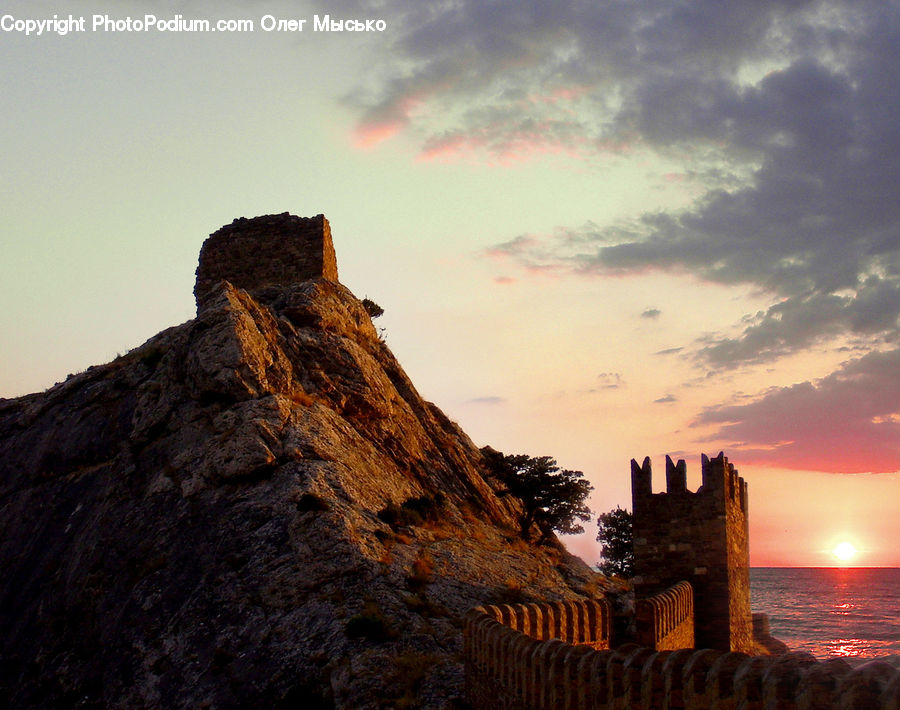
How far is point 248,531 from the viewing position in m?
29.7

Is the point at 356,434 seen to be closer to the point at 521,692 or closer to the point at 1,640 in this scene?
the point at 1,640

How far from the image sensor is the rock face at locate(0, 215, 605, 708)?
24812 millimetres

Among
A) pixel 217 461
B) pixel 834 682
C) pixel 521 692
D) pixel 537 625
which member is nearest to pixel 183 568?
pixel 217 461

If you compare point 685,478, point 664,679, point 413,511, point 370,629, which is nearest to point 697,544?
point 685,478

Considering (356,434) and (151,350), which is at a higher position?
(151,350)

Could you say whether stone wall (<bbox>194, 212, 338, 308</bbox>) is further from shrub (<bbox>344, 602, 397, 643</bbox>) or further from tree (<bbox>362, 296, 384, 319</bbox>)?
shrub (<bbox>344, 602, 397, 643</bbox>)

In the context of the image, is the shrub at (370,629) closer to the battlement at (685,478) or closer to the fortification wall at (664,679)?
the fortification wall at (664,679)

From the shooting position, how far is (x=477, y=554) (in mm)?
34625

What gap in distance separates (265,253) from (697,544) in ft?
99.5

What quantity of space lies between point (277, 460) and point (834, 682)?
2644 cm

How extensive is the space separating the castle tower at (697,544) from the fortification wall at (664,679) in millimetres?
16935

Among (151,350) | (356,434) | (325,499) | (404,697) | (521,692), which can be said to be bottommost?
(404,697)

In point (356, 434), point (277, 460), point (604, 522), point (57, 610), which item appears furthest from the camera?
point (604, 522)

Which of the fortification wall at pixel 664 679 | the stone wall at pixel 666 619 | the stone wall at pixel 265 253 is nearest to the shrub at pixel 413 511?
the stone wall at pixel 666 619
